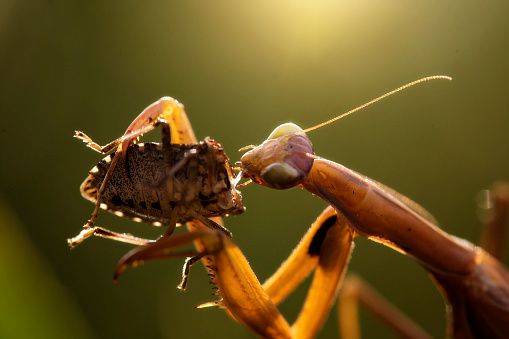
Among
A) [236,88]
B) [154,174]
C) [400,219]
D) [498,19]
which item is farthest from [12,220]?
[498,19]

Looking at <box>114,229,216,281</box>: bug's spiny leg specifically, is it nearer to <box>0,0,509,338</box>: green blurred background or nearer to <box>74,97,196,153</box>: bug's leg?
<box>74,97,196,153</box>: bug's leg

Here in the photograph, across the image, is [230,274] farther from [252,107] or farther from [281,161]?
[252,107]

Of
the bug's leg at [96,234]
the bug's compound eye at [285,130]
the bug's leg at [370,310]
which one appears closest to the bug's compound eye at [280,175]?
the bug's compound eye at [285,130]

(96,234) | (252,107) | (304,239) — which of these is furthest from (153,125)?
(252,107)

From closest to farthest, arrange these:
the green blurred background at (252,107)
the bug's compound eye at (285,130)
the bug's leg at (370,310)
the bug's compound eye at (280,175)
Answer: the bug's compound eye at (280,175), the bug's compound eye at (285,130), the bug's leg at (370,310), the green blurred background at (252,107)

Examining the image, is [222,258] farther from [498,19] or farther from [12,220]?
[498,19]

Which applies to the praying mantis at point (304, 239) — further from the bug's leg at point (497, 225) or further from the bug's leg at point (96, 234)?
the bug's leg at point (497, 225)

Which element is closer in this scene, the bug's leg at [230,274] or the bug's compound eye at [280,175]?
the bug's leg at [230,274]
